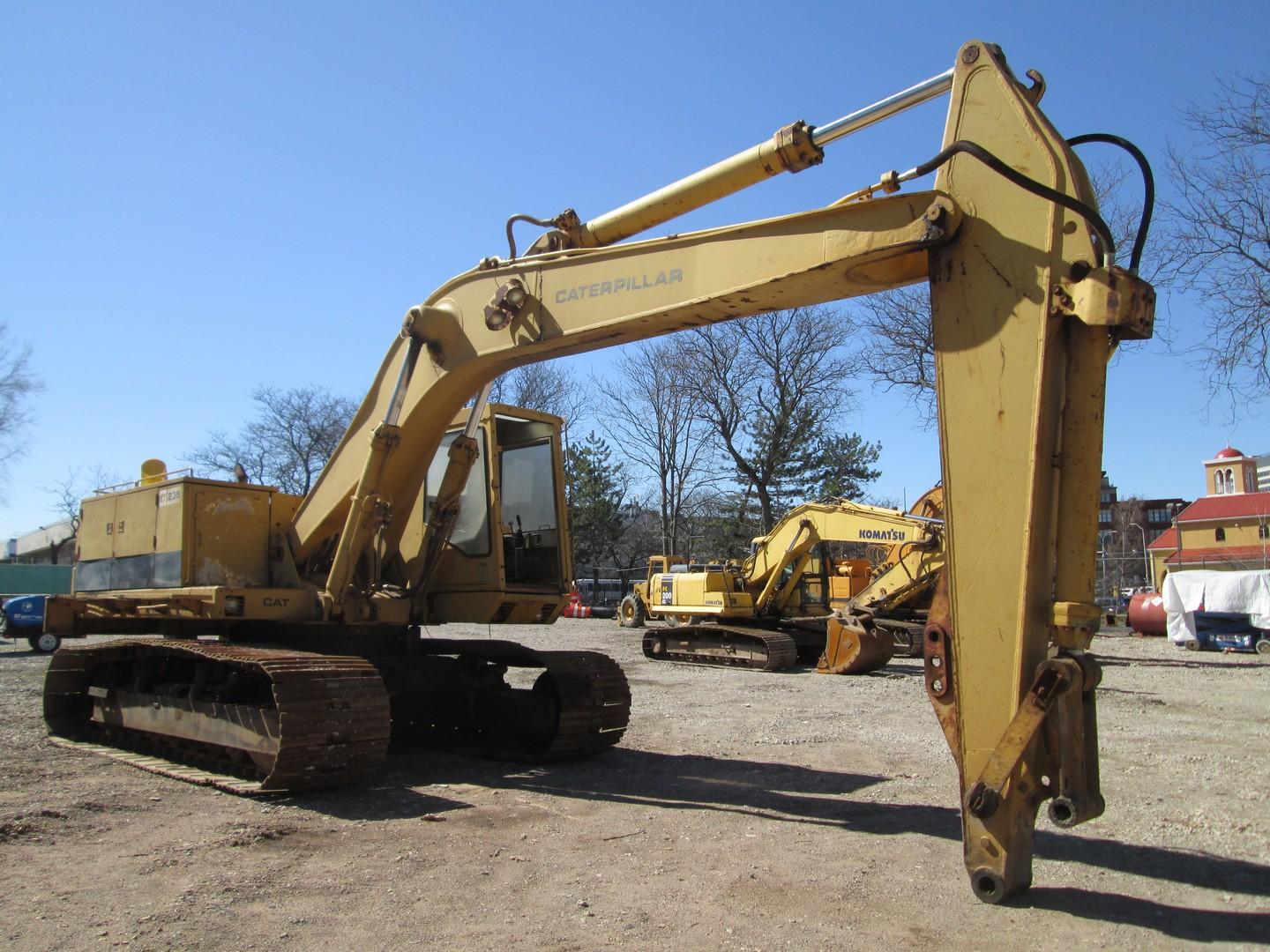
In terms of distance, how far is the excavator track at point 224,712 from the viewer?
6531 millimetres

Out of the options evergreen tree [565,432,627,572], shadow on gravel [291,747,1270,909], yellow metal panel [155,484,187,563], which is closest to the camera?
shadow on gravel [291,747,1270,909]

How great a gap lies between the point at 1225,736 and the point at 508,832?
7.67 metres

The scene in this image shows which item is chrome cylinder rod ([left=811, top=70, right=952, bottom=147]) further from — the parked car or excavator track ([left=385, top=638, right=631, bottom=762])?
the parked car

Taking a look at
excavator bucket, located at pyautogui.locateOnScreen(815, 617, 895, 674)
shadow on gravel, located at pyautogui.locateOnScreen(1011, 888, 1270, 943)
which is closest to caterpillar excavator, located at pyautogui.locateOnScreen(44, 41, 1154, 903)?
shadow on gravel, located at pyautogui.locateOnScreen(1011, 888, 1270, 943)

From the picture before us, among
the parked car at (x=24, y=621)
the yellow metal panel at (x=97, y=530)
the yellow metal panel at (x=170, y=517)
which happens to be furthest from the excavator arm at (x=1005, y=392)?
the parked car at (x=24, y=621)

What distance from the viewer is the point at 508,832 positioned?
234 inches

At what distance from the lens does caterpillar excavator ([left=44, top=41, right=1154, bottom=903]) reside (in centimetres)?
432

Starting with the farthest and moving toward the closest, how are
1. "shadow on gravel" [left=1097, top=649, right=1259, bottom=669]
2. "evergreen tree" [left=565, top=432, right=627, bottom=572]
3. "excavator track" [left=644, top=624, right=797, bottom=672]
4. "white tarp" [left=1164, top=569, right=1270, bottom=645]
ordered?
1. "evergreen tree" [left=565, top=432, right=627, bottom=572]
2. "white tarp" [left=1164, top=569, right=1270, bottom=645]
3. "shadow on gravel" [left=1097, top=649, right=1259, bottom=669]
4. "excavator track" [left=644, top=624, right=797, bottom=672]

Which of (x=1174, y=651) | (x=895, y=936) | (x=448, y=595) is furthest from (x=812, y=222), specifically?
(x=1174, y=651)

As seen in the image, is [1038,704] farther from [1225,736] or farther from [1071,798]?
[1225,736]

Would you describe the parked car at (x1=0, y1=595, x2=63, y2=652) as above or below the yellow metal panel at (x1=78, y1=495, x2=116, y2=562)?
below

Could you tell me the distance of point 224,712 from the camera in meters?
7.36

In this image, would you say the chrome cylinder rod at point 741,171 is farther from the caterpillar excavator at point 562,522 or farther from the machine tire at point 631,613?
the machine tire at point 631,613

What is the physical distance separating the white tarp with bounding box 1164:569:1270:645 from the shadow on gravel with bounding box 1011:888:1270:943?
20.5m
